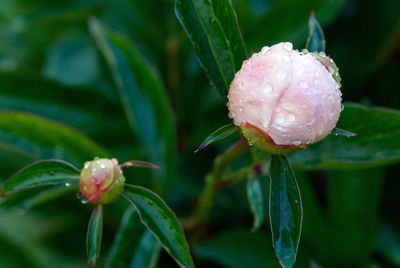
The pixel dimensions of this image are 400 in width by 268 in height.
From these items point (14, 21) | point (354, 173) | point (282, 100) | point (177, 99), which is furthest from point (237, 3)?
point (282, 100)

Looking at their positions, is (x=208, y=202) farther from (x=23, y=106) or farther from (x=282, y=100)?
(x=23, y=106)

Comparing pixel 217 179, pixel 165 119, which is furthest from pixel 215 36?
pixel 165 119

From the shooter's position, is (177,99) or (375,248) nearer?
(375,248)

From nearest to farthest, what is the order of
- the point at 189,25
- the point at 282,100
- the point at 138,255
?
the point at 282,100, the point at 189,25, the point at 138,255

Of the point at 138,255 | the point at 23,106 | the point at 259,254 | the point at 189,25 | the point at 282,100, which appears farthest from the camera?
the point at 23,106

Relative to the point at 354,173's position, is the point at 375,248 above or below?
below

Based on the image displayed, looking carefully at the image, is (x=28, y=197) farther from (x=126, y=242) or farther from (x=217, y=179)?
(x=217, y=179)

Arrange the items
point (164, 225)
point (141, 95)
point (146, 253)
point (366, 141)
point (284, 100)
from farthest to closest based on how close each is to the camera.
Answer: point (141, 95), point (146, 253), point (366, 141), point (164, 225), point (284, 100)
